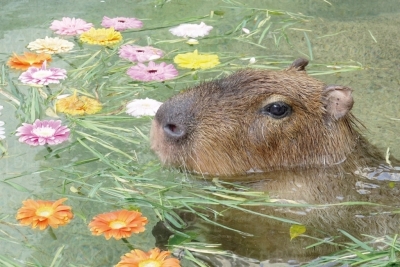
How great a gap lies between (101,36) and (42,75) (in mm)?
814

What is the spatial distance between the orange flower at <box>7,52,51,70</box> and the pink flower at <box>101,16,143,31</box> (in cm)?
81

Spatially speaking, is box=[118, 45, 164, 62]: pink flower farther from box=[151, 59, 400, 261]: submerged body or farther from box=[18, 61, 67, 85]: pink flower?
box=[151, 59, 400, 261]: submerged body

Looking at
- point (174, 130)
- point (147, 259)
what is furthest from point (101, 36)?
point (147, 259)

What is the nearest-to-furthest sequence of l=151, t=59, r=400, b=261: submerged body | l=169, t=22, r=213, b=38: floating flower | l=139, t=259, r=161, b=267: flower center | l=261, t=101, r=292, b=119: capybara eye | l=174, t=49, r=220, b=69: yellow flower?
l=139, t=259, r=161, b=267: flower center < l=151, t=59, r=400, b=261: submerged body < l=261, t=101, r=292, b=119: capybara eye < l=174, t=49, r=220, b=69: yellow flower < l=169, t=22, r=213, b=38: floating flower

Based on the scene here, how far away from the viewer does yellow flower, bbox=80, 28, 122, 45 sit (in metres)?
5.80

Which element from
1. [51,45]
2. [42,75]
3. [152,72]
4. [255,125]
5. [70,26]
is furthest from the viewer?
[70,26]

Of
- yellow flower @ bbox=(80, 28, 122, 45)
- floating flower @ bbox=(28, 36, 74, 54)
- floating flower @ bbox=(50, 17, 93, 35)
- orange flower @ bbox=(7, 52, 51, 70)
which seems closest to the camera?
orange flower @ bbox=(7, 52, 51, 70)

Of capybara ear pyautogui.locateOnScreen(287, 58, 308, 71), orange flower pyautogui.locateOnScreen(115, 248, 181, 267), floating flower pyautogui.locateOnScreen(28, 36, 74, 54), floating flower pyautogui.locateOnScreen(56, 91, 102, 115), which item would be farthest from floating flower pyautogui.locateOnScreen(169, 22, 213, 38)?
orange flower pyautogui.locateOnScreen(115, 248, 181, 267)

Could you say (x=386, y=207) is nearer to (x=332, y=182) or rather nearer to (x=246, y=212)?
(x=332, y=182)

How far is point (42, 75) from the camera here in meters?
5.19

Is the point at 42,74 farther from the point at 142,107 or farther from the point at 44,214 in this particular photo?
the point at 44,214

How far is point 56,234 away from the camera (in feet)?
12.1

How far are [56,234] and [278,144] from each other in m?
1.33

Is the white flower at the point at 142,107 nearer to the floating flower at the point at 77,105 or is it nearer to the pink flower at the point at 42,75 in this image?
the floating flower at the point at 77,105
